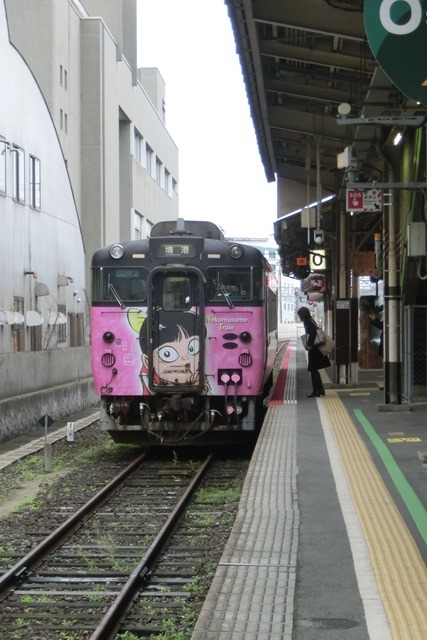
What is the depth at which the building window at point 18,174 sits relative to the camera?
23484 millimetres

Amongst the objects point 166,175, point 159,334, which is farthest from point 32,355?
point 166,175

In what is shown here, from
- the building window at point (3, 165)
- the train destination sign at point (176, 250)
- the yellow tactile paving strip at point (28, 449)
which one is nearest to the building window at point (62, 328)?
the building window at point (3, 165)

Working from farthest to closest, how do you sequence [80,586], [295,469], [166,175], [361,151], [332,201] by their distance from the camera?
[166,175] < [332,201] < [361,151] < [295,469] < [80,586]

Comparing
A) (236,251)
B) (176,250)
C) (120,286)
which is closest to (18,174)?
(120,286)

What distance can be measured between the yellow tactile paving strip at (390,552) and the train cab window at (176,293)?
3565 mm

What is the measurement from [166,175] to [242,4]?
50114 mm

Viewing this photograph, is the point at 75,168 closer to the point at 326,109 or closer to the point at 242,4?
the point at 326,109

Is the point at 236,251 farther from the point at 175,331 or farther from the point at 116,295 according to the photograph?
the point at 116,295

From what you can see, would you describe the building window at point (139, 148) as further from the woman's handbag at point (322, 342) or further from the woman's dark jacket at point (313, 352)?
the woman's dark jacket at point (313, 352)

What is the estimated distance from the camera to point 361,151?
16.5 metres

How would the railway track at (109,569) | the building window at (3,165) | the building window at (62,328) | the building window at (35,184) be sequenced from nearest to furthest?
the railway track at (109,569)
the building window at (3,165)
the building window at (35,184)
the building window at (62,328)

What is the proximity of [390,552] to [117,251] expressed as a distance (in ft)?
25.9

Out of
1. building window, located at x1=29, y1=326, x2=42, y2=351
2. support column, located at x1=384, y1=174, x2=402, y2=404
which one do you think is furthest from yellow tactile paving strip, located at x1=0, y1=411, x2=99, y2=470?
building window, located at x1=29, y1=326, x2=42, y2=351

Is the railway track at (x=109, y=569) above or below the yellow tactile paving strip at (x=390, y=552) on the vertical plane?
below
